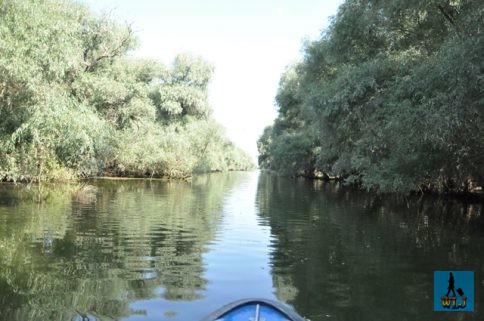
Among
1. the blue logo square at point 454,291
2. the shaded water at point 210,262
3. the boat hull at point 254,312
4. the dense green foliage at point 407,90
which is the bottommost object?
the blue logo square at point 454,291

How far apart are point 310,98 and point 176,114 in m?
26.0

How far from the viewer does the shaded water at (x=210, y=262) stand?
735 cm

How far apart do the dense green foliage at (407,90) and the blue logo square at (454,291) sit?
4.01 m

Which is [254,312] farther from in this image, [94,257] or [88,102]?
[88,102]

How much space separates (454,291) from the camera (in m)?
8.91

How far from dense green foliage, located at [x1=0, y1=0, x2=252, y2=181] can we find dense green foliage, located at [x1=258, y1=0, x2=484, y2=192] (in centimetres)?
1053

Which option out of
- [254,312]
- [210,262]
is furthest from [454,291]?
[254,312]

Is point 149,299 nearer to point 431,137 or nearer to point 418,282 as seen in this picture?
point 418,282

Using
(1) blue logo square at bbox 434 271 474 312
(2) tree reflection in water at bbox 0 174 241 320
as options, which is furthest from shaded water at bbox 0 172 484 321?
(1) blue logo square at bbox 434 271 474 312

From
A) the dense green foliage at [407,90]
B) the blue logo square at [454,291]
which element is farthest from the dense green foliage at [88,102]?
the blue logo square at [454,291]

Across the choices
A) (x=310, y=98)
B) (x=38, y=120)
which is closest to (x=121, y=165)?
(x=310, y=98)

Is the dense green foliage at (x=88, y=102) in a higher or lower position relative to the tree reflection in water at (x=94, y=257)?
higher

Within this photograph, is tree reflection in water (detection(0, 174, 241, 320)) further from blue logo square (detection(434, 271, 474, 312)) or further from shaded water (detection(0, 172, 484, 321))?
blue logo square (detection(434, 271, 474, 312))

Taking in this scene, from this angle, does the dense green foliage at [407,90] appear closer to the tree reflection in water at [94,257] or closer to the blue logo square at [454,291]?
the blue logo square at [454,291]
